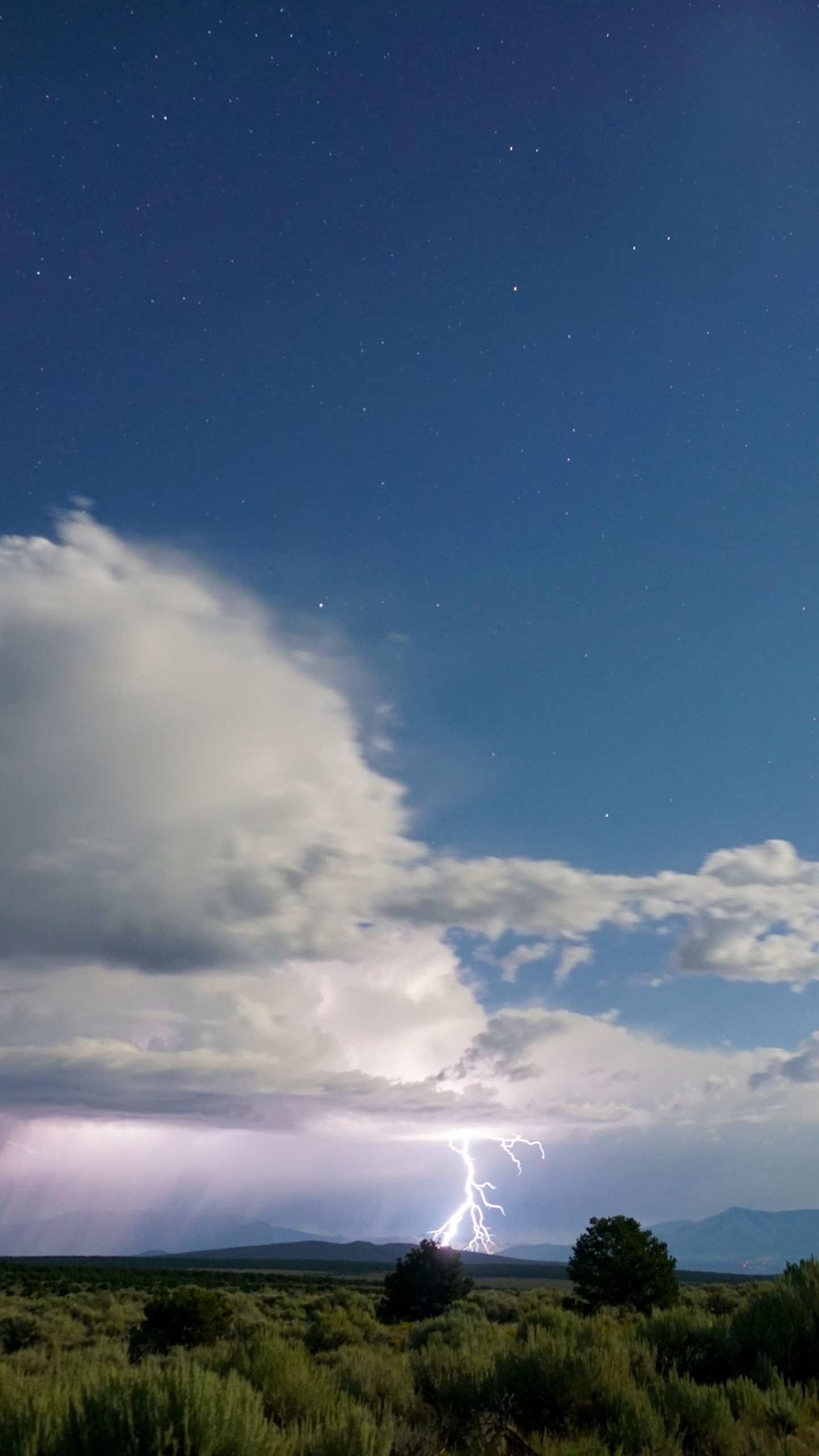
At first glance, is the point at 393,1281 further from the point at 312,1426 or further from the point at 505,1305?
the point at 312,1426

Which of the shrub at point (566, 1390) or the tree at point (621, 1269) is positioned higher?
the shrub at point (566, 1390)

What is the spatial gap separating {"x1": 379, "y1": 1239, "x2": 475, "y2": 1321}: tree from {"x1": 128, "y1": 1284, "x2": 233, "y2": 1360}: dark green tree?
12.3m

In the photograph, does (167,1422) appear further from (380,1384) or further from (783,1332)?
(783,1332)

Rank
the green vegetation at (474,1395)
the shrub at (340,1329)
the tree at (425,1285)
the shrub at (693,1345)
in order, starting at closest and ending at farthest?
the green vegetation at (474,1395), the shrub at (693,1345), the shrub at (340,1329), the tree at (425,1285)

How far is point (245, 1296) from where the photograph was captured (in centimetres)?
4684

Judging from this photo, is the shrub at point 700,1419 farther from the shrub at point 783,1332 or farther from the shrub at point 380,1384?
the shrub at point 380,1384

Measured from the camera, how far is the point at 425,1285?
34219 mm

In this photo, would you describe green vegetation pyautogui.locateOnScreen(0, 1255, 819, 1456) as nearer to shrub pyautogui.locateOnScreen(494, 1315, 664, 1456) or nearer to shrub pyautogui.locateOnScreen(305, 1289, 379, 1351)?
shrub pyautogui.locateOnScreen(494, 1315, 664, 1456)

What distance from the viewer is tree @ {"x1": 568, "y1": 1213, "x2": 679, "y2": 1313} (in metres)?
30.1

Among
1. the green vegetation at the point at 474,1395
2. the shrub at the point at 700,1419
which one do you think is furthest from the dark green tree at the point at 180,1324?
the shrub at the point at 700,1419

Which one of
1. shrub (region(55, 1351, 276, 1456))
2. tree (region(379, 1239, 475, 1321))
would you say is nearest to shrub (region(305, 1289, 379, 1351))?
tree (region(379, 1239, 475, 1321))

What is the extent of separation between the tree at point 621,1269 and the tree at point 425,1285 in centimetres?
534

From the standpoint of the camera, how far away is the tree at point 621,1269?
30062 millimetres

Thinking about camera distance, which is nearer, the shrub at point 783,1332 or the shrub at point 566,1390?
the shrub at point 566,1390
